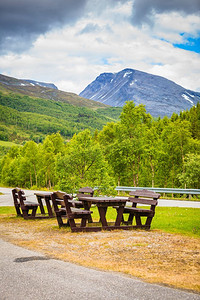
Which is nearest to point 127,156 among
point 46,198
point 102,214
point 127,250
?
point 46,198

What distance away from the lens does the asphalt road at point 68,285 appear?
13.9ft

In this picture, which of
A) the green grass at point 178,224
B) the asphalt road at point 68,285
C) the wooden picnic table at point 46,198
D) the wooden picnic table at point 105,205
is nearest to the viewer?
the asphalt road at point 68,285

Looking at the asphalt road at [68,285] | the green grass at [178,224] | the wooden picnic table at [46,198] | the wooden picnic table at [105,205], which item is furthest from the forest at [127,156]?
the asphalt road at [68,285]

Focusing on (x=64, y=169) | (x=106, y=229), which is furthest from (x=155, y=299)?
(x=64, y=169)

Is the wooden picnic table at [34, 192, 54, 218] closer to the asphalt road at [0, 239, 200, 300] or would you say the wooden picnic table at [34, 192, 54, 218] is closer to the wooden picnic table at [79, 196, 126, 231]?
the wooden picnic table at [79, 196, 126, 231]

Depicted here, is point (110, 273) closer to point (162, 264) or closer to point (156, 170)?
point (162, 264)

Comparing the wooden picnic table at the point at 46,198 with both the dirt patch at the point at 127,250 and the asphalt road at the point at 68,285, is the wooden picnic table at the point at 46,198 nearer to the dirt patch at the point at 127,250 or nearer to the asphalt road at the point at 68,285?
the dirt patch at the point at 127,250

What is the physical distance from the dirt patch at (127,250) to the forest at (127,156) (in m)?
7.60

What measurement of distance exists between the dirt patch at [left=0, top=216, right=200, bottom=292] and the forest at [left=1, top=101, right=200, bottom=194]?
7605 millimetres

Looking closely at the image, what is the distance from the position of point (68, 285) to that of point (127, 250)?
2711 mm

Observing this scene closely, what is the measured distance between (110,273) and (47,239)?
3.56 meters

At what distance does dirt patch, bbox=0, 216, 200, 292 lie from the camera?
533 cm

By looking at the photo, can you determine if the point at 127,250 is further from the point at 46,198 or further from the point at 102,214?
the point at 46,198

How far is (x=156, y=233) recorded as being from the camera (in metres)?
9.29
